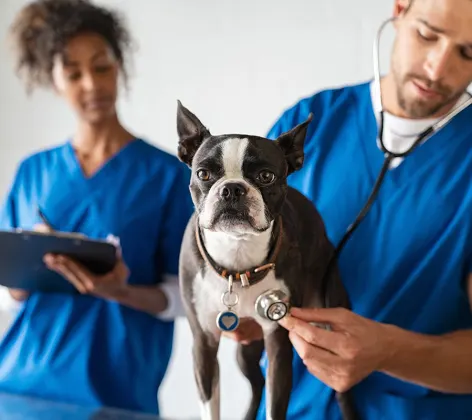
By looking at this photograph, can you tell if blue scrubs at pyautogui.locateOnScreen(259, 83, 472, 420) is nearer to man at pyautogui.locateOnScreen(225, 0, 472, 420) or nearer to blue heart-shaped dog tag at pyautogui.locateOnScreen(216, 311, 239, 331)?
man at pyautogui.locateOnScreen(225, 0, 472, 420)

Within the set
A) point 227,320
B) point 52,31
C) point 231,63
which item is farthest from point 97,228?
point 227,320

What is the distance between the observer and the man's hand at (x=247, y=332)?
0.65 metres

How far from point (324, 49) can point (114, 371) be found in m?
0.87

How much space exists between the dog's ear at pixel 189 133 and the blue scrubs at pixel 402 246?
0.34 metres

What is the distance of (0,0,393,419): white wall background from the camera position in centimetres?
139

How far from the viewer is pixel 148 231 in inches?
48.4

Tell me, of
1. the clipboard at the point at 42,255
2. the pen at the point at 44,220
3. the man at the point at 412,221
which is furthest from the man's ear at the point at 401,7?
the pen at the point at 44,220

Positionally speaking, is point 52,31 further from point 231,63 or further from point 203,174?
point 203,174

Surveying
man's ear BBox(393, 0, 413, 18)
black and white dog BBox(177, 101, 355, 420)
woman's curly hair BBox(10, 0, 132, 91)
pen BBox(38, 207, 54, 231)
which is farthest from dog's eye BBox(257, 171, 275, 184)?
woman's curly hair BBox(10, 0, 132, 91)

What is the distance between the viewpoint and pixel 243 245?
579mm

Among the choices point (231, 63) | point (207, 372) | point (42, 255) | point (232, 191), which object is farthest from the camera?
point (231, 63)

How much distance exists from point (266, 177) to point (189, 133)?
10cm

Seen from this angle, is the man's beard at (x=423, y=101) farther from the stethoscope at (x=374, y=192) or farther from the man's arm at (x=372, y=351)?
the man's arm at (x=372, y=351)

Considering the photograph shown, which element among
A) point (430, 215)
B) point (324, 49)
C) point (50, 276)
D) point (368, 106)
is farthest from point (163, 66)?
point (430, 215)
